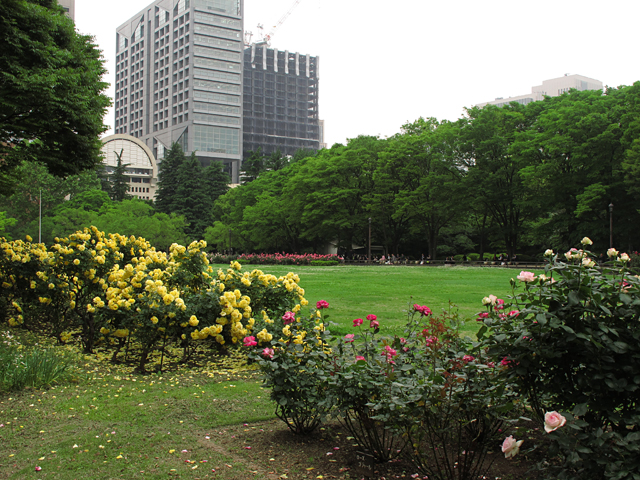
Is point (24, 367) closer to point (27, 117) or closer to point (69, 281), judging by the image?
point (69, 281)

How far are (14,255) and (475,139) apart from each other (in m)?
34.9

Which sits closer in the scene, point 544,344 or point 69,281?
point 544,344

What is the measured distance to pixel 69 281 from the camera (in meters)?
7.64

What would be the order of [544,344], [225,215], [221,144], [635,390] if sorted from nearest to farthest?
[635,390] → [544,344] → [225,215] → [221,144]

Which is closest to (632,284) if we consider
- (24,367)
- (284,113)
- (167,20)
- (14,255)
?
(24,367)

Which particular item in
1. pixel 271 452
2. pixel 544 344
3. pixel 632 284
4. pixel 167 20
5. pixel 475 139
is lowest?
pixel 271 452

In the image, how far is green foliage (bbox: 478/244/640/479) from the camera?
6.50 ft

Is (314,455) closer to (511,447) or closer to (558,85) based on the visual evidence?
(511,447)

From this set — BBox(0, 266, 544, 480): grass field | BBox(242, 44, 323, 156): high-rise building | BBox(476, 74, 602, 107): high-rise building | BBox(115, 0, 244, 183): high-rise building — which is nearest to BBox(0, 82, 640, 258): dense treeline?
BBox(0, 266, 544, 480): grass field

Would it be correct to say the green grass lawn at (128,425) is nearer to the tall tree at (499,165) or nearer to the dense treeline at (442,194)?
the dense treeline at (442,194)

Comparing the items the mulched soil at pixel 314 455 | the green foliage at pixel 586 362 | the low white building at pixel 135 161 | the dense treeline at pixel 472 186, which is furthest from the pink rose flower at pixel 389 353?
the low white building at pixel 135 161

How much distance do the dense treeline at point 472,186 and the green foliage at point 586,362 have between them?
2829 centimetres

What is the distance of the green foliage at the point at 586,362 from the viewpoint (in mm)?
1981

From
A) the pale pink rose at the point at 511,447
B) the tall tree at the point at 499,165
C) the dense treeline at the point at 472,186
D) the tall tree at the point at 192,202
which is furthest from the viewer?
the tall tree at the point at 192,202
